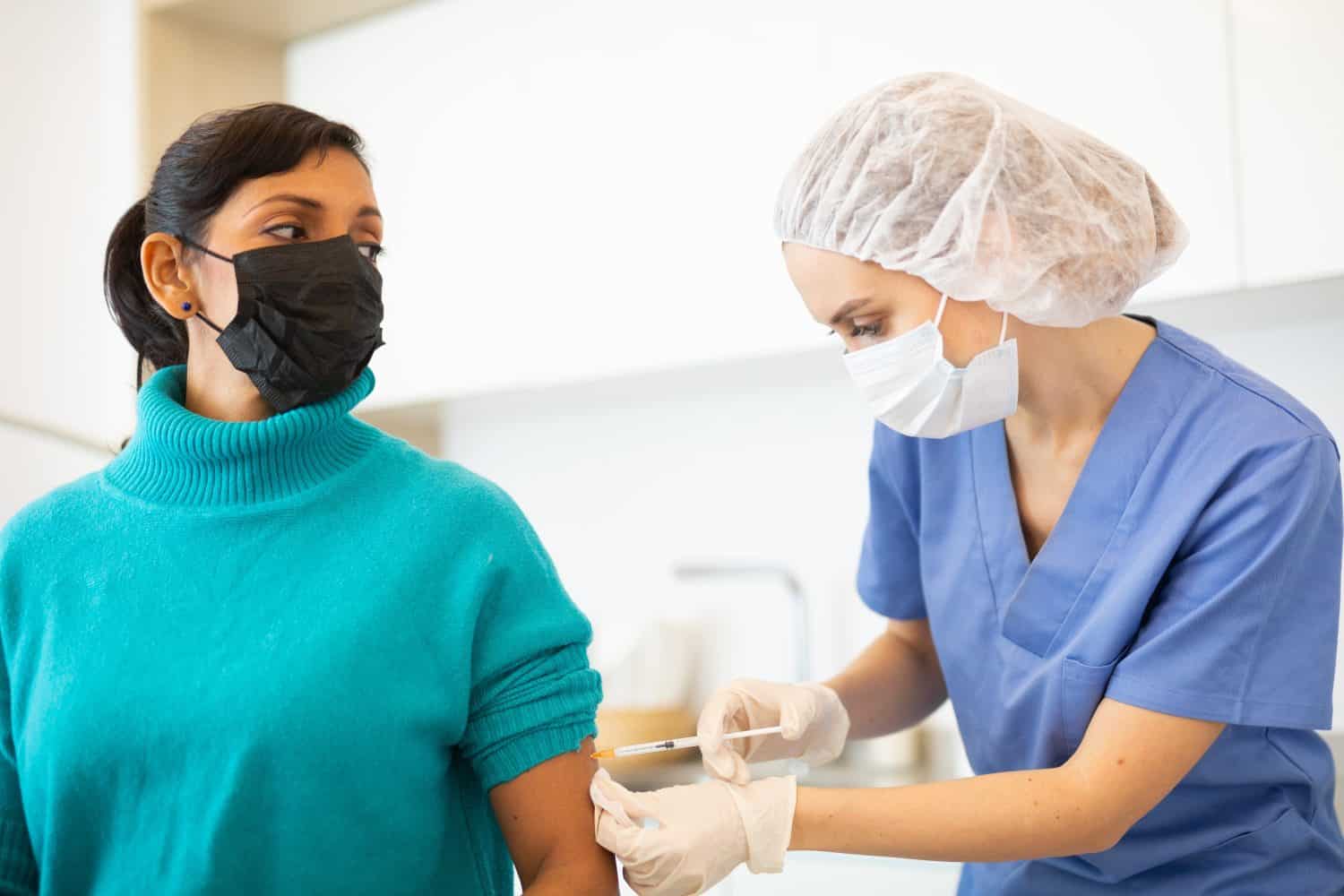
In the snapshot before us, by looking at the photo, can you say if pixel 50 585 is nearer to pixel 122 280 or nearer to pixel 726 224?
pixel 122 280

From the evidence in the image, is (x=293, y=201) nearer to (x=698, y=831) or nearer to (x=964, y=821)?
(x=698, y=831)

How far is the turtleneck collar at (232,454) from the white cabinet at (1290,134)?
54.5 inches

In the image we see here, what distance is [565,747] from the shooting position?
1.13m

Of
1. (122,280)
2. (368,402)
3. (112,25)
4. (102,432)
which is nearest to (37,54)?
(112,25)

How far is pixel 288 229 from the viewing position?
1199 mm

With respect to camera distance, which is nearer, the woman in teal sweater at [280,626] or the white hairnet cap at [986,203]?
the woman in teal sweater at [280,626]

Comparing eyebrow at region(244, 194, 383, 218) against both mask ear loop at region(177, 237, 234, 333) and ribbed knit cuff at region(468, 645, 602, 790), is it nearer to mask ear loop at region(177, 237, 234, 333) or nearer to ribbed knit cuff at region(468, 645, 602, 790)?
mask ear loop at region(177, 237, 234, 333)

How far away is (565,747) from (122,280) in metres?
0.68

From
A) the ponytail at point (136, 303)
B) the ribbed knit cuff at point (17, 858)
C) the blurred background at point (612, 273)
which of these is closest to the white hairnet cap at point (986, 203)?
the ponytail at point (136, 303)

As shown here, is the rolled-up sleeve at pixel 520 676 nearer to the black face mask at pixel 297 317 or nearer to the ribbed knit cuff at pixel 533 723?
the ribbed knit cuff at pixel 533 723

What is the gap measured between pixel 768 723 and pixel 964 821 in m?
0.32

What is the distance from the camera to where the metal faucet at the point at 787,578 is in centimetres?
271

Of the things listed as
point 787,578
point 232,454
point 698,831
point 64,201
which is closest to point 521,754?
point 698,831

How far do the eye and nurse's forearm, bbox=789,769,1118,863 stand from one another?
69 centimetres
